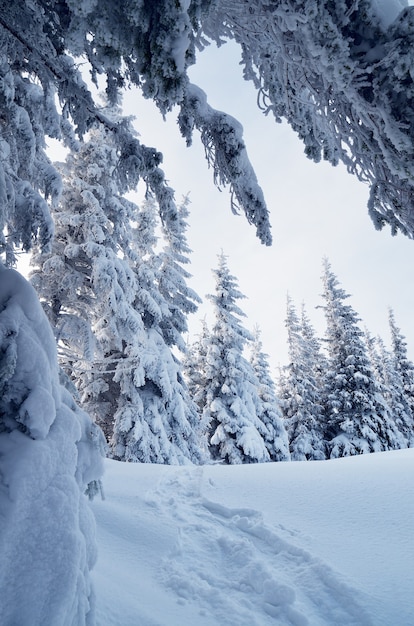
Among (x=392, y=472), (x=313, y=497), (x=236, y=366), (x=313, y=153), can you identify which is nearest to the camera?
(x=313, y=153)

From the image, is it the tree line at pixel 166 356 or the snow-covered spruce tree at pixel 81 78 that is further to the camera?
the tree line at pixel 166 356

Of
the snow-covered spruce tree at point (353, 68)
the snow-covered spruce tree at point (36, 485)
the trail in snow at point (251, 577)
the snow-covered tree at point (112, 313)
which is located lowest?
the trail in snow at point (251, 577)

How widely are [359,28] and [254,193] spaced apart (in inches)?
51.2

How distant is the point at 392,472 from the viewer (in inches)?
260

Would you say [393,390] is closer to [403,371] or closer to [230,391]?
[403,371]

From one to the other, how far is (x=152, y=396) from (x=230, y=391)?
5.93m

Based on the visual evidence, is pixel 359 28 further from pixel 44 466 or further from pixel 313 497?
pixel 313 497

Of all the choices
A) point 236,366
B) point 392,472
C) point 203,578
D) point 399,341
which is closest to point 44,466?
point 203,578

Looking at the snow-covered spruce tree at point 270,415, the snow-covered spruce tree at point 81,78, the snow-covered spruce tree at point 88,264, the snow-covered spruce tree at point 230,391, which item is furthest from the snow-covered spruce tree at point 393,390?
the snow-covered spruce tree at point 81,78

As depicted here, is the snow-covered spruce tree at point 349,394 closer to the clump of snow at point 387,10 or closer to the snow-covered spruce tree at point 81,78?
the snow-covered spruce tree at point 81,78

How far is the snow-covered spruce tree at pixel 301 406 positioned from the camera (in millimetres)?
23250

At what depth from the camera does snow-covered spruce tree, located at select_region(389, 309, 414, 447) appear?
3037 cm

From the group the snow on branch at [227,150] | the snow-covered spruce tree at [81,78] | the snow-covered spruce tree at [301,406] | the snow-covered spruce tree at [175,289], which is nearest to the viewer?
the snow-covered spruce tree at [81,78]

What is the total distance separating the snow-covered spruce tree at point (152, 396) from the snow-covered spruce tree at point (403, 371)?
22.4m
